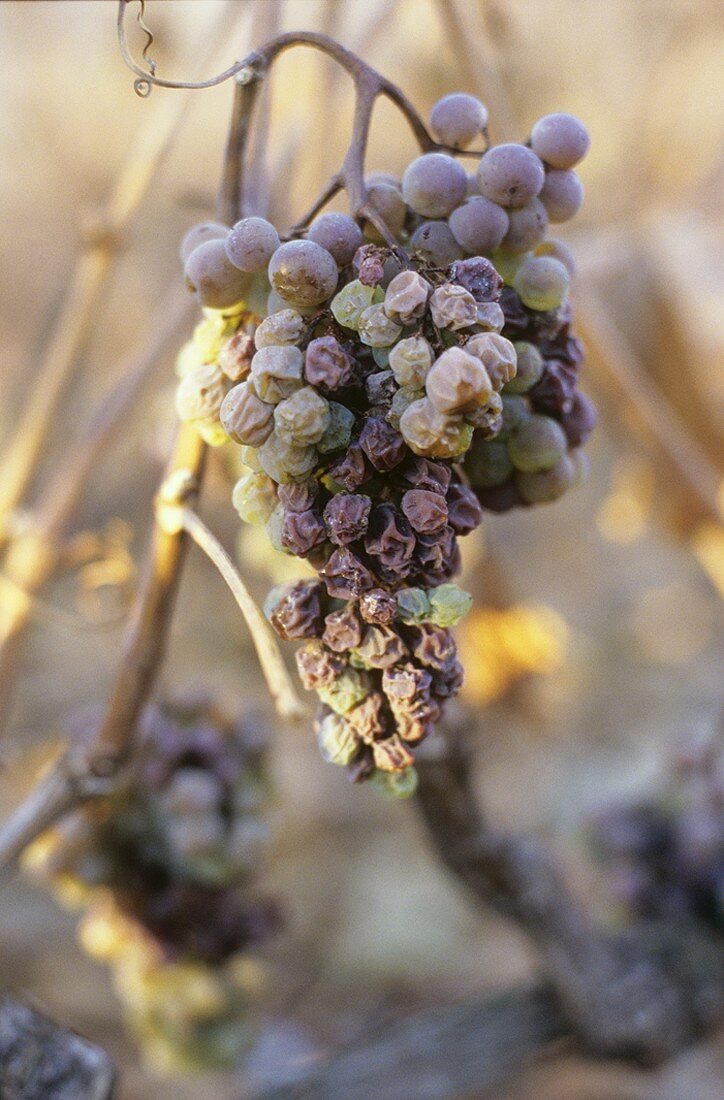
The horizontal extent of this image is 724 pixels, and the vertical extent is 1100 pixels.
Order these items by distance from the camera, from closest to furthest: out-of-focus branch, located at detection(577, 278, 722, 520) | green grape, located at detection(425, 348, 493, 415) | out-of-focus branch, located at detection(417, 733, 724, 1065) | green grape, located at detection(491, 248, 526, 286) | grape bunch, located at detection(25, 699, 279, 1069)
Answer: green grape, located at detection(425, 348, 493, 415) < green grape, located at detection(491, 248, 526, 286) < grape bunch, located at detection(25, 699, 279, 1069) < out-of-focus branch, located at detection(417, 733, 724, 1065) < out-of-focus branch, located at detection(577, 278, 722, 520)

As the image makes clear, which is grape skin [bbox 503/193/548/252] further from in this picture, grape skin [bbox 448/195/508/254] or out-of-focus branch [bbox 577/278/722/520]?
out-of-focus branch [bbox 577/278/722/520]

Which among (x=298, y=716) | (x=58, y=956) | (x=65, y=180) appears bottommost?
(x=58, y=956)

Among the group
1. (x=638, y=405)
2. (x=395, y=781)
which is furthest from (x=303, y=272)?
(x=638, y=405)

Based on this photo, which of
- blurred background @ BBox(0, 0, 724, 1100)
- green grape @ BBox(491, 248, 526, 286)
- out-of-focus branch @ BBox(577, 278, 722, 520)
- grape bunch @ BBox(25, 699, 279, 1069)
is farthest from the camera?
blurred background @ BBox(0, 0, 724, 1100)

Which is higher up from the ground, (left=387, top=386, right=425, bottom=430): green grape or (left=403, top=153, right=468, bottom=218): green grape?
(left=403, top=153, right=468, bottom=218): green grape

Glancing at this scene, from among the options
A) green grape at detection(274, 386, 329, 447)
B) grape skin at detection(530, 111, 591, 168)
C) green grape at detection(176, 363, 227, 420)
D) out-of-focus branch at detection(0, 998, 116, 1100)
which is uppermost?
grape skin at detection(530, 111, 591, 168)

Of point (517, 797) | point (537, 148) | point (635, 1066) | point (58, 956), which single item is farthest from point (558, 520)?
point (537, 148)

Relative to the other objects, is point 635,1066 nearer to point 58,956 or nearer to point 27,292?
point 58,956

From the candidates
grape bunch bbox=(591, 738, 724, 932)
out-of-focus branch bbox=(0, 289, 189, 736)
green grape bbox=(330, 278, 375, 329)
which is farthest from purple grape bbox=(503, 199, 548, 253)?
grape bunch bbox=(591, 738, 724, 932)
